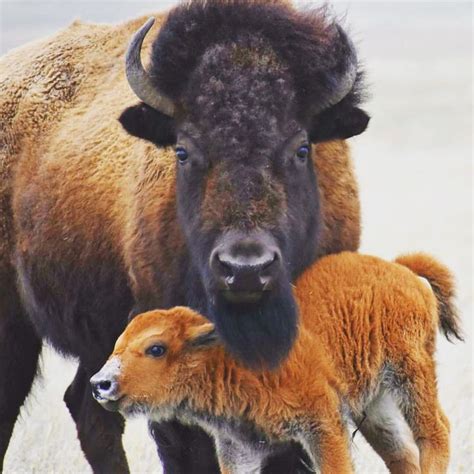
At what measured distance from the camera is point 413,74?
47125mm

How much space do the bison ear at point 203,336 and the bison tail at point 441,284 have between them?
1.23 meters

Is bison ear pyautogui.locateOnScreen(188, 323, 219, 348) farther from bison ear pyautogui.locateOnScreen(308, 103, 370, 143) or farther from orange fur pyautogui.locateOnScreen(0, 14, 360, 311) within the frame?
bison ear pyautogui.locateOnScreen(308, 103, 370, 143)

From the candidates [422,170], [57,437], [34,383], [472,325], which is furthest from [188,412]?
[422,170]

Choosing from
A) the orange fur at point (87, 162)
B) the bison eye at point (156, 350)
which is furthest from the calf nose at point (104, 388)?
the orange fur at point (87, 162)

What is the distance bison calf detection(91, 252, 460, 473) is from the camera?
5.57 meters

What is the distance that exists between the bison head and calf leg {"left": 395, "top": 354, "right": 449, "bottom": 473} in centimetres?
59

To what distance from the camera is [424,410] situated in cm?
586

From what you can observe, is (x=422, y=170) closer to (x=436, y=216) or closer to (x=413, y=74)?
(x=436, y=216)

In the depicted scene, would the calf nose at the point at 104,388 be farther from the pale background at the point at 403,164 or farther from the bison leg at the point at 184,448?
the pale background at the point at 403,164

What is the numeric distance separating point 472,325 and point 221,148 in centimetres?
752

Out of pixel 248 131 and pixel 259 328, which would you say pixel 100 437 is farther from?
pixel 248 131

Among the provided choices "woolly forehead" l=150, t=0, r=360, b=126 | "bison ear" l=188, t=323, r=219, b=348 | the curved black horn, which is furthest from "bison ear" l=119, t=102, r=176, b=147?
"bison ear" l=188, t=323, r=219, b=348

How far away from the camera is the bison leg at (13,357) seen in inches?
320

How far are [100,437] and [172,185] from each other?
98.0 inches
